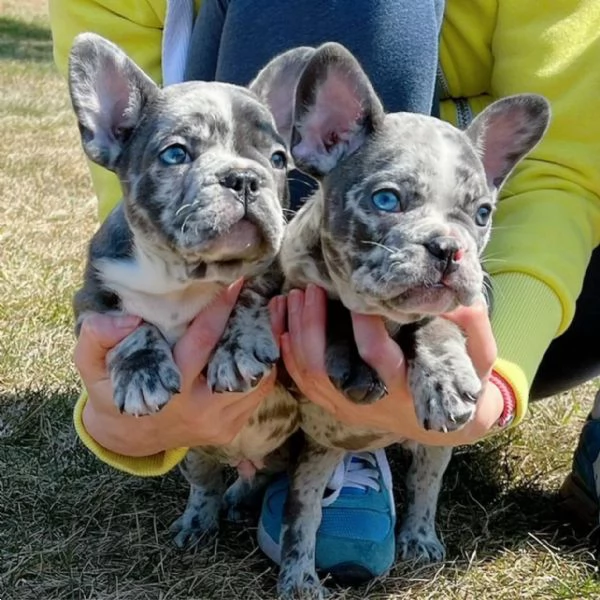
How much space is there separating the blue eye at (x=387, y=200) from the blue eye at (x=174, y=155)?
475 mm

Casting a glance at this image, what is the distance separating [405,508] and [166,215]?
4.54ft

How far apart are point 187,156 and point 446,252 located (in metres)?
0.71

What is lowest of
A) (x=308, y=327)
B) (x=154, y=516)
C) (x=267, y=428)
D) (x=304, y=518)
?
(x=154, y=516)

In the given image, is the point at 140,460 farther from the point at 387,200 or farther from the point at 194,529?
the point at 387,200

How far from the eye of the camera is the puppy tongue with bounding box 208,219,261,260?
2494 millimetres

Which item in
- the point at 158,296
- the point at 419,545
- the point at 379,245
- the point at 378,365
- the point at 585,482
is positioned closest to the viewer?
the point at 379,245

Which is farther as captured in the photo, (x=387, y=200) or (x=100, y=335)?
(x=100, y=335)

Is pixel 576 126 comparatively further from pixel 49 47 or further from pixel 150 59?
pixel 49 47

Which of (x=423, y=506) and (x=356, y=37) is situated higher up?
(x=356, y=37)

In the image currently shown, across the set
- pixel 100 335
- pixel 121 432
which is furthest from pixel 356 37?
pixel 121 432

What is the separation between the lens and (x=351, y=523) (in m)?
3.16

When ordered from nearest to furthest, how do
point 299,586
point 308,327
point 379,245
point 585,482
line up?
point 379,245 < point 308,327 < point 299,586 < point 585,482

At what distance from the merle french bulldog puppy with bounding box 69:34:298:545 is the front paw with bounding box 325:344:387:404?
0.49 feet

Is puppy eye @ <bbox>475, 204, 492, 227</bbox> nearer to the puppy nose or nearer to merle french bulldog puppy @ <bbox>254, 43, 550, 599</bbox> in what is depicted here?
merle french bulldog puppy @ <bbox>254, 43, 550, 599</bbox>
